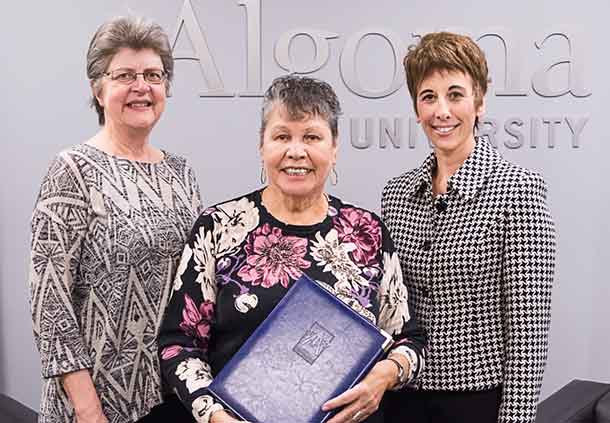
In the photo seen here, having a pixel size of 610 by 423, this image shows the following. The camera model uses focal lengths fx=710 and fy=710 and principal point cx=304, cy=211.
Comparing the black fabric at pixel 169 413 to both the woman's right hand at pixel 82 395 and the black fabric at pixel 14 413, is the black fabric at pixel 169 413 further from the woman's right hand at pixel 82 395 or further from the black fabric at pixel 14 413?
the black fabric at pixel 14 413

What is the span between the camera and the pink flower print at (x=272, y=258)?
153 centimetres

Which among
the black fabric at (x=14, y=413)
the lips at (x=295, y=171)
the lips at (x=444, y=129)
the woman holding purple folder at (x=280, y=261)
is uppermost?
the lips at (x=444, y=129)

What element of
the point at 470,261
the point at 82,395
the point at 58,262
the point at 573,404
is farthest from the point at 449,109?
the point at 573,404

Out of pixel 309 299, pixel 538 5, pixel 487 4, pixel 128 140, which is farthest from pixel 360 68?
pixel 309 299

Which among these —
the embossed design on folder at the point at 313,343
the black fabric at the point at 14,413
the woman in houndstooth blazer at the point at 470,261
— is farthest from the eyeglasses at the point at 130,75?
the black fabric at the point at 14,413

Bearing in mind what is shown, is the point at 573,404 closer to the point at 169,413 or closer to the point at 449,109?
the point at 449,109

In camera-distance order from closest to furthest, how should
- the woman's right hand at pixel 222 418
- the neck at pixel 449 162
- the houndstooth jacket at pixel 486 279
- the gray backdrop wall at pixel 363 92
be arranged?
1. the woman's right hand at pixel 222 418
2. the houndstooth jacket at pixel 486 279
3. the neck at pixel 449 162
4. the gray backdrop wall at pixel 363 92

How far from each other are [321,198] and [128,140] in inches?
19.6

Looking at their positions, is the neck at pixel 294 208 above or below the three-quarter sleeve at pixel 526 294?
above

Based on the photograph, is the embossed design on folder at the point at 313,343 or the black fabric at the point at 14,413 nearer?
the embossed design on folder at the point at 313,343

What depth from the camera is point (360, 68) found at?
2.85 meters

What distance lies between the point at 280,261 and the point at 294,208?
0.13 metres

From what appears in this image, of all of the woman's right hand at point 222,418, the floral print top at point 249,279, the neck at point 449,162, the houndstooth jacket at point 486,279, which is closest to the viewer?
the woman's right hand at point 222,418

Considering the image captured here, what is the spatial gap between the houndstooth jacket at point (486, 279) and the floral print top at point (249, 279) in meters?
0.11
